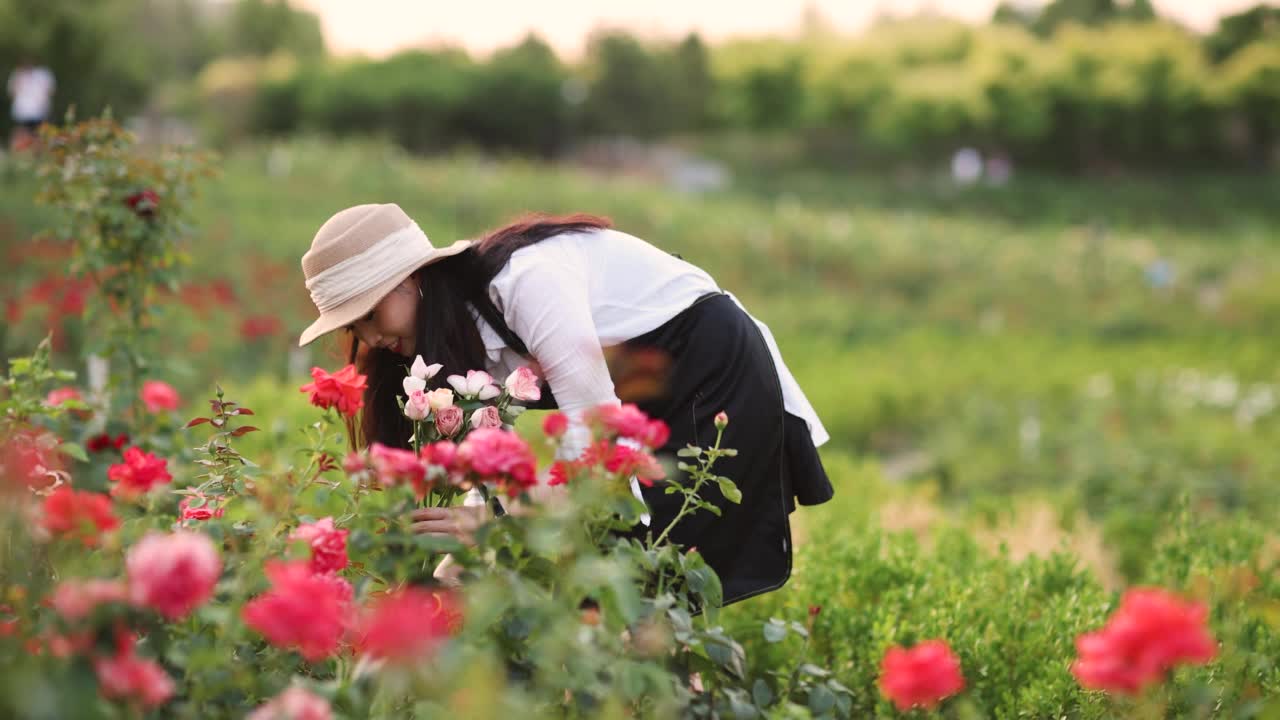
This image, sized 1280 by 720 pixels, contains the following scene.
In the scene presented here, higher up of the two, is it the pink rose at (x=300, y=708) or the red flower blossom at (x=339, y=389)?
the red flower blossom at (x=339, y=389)

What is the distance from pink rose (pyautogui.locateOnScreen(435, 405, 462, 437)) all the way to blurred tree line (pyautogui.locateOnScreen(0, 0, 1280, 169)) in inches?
1032

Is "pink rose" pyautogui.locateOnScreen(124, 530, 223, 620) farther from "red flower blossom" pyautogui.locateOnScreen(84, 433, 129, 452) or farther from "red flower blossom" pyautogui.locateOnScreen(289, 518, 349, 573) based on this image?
"red flower blossom" pyautogui.locateOnScreen(84, 433, 129, 452)

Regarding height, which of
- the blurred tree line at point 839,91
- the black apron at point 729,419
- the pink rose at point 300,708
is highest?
the pink rose at point 300,708

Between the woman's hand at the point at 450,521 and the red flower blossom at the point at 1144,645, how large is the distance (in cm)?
77

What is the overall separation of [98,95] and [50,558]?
23224mm

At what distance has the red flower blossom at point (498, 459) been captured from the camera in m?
1.47

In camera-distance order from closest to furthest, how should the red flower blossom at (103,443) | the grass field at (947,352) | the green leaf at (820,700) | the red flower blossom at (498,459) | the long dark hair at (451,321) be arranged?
the red flower blossom at (498,459) → the green leaf at (820,700) → the long dark hair at (451,321) → the red flower blossom at (103,443) → the grass field at (947,352)

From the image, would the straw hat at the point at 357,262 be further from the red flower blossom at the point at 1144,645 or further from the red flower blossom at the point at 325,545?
the red flower blossom at the point at 1144,645

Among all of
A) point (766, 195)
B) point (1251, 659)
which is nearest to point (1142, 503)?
point (1251, 659)

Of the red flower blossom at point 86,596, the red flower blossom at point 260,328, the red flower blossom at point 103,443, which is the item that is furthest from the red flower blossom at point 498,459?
the red flower blossom at point 260,328

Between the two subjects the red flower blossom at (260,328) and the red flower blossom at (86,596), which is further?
the red flower blossom at (260,328)

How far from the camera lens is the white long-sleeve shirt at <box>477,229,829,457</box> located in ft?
6.48

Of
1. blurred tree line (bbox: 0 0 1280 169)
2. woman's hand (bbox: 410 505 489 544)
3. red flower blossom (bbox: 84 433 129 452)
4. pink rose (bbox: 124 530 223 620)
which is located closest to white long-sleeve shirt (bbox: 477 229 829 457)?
woman's hand (bbox: 410 505 489 544)

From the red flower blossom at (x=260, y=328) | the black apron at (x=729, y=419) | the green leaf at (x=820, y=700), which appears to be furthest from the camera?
the red flower blossom at (x=260, y=328)
